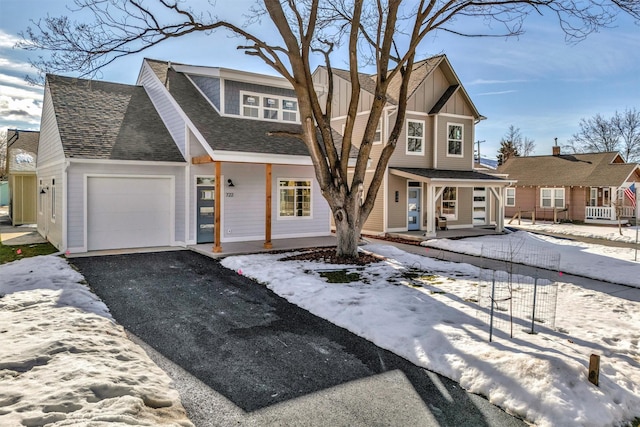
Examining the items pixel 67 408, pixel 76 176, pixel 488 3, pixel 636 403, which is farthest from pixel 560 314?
pixel 76 176

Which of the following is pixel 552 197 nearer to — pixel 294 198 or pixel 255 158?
pixel 294 198

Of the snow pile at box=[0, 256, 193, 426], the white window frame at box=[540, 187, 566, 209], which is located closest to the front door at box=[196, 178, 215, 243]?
the snow pile at box=[0, 256, 193, 426]

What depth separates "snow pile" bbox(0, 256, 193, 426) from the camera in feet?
10.8

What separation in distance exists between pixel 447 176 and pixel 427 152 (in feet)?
6.05

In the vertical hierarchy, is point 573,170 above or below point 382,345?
above

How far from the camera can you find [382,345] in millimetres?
5395

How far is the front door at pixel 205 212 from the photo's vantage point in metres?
13.2

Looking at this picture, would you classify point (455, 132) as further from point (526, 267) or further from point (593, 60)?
point (526, 267)

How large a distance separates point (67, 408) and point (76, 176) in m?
9.63

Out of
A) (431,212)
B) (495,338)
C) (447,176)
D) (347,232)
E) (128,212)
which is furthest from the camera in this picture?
(447,176)

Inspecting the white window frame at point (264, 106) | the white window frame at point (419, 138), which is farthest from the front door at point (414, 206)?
the white window frame at point (264, 106)

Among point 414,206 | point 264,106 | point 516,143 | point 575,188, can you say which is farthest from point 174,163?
point 516,143

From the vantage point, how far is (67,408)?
10.9 ft

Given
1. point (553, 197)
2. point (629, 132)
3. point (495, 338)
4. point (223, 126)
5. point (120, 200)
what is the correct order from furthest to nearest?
point (629, 132), point (553, 197), point (223, 126), point (120, 200), point (495, 338)
